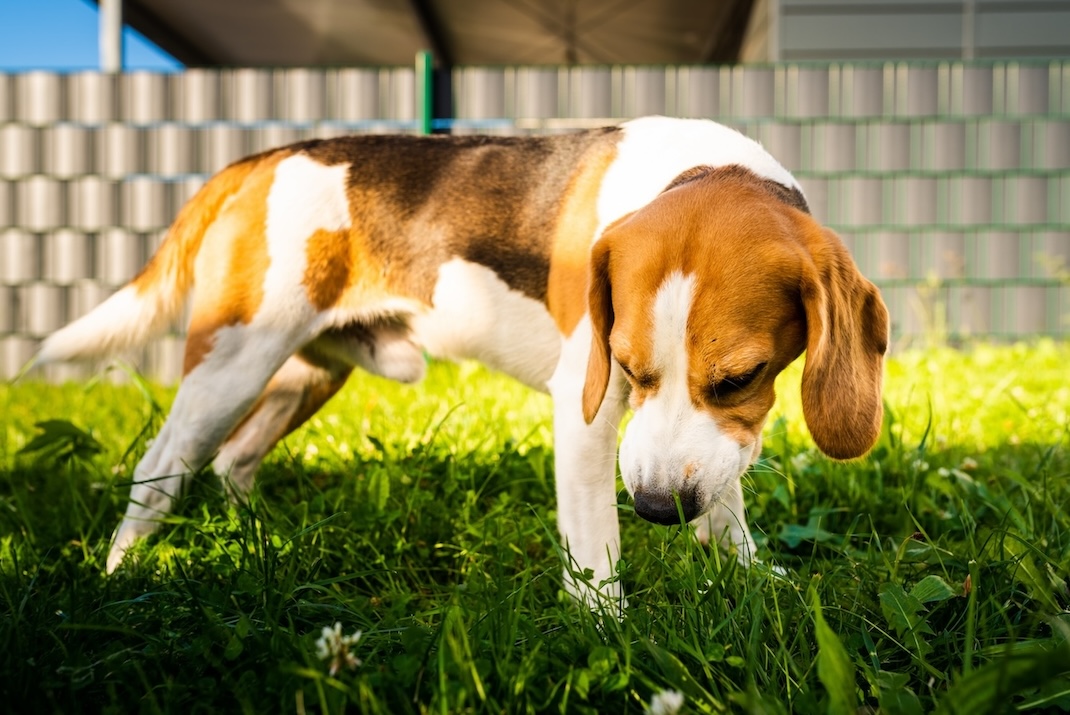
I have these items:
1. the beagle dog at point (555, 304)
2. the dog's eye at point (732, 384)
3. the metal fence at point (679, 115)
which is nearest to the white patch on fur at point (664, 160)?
the beagle dog at point (555, 304)

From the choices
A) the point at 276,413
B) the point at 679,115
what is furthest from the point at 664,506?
the point at 679,115

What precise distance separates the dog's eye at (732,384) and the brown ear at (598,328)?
0.32 meters

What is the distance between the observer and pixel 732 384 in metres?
2.01

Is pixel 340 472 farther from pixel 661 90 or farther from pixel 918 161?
pixel 918 161

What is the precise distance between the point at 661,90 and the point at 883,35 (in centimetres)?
330

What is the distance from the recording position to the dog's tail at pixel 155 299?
3.17 metres

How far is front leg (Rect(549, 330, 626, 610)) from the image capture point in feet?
7.72

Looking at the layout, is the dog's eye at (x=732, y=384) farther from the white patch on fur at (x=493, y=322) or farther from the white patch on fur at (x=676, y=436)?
the white patch on fur at (x=493, y=322)

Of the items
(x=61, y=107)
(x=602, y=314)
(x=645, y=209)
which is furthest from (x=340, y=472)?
(x=61, y=107)

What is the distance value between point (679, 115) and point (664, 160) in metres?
4.48

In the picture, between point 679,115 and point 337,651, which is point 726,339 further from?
point 679,115

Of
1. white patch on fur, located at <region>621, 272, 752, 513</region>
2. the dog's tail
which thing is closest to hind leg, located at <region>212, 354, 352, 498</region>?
the dog's tail

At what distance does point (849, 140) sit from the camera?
23.2ft

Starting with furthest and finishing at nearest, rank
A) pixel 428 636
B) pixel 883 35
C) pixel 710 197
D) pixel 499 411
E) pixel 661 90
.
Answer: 1. pixel 883 35
2. pixel 661 90
3. pixel 499 411
4. pixel 710 197
5. pixel 428 636
